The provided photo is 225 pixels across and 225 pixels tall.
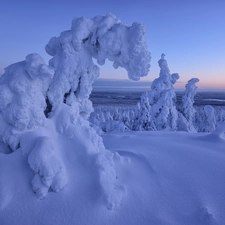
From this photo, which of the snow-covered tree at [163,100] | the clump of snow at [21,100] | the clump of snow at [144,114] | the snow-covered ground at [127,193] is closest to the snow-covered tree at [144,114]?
the clump of snow at [144,114]

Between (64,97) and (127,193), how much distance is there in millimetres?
2630

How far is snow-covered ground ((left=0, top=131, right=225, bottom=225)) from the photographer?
9.98 ft

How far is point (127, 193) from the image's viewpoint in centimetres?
360

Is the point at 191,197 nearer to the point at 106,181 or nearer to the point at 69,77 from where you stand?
the point at 106,181

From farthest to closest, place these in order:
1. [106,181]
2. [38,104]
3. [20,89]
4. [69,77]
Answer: [69,77] < [38,104] < [20,89] < [106,181]

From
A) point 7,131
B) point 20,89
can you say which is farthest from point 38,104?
point 7,131

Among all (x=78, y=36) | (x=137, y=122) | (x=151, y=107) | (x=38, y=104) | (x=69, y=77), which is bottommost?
(x=137, y=122)

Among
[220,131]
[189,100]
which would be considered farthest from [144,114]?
[220,131]

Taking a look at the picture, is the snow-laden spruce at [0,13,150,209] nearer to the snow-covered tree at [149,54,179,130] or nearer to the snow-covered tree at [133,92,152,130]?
the snow-covered tree at [133,92,152,130]

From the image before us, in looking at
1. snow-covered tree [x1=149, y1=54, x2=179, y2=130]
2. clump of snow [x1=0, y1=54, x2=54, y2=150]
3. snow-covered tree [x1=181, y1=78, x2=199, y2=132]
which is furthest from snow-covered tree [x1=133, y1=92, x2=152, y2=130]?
clump of snow [x1=0, y1=54, x2=54, y2=150]

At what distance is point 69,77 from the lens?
4590 millimetres

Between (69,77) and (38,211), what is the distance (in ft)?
9.06

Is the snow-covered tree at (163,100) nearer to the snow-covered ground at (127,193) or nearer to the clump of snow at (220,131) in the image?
the clump of snow at (220,131)

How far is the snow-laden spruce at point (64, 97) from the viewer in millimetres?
3518
